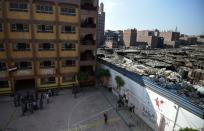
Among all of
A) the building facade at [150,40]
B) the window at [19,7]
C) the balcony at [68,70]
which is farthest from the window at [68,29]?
the building facade at [150,40]

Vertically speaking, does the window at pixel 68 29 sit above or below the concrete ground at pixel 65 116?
above

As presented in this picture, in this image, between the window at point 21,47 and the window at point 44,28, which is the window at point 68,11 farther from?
the window at point 21,47

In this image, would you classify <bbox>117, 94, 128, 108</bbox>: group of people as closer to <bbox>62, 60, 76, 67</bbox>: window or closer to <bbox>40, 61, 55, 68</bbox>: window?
<bbox>62, 60, 76, 67</bbox>: window

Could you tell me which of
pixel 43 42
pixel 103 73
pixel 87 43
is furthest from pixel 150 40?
pixel 43 42

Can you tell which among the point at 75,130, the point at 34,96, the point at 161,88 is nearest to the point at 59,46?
the point at 34,96

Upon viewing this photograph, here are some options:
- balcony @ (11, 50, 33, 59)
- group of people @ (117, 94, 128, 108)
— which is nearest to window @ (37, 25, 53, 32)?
balcony @ (11, 50, 33, 59)

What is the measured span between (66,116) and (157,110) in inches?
513

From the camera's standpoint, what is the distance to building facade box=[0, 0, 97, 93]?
29.2m

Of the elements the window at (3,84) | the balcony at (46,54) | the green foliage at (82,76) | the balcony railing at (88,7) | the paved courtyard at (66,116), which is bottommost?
the paved courtyard at (66,116)

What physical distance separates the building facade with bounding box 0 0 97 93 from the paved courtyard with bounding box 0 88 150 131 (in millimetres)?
4965

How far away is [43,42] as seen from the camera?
3158 centimetres

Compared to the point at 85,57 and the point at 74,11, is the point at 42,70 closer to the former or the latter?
the point at 85,57

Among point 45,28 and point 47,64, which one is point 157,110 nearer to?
point 47,64

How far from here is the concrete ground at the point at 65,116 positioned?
2181 cm
